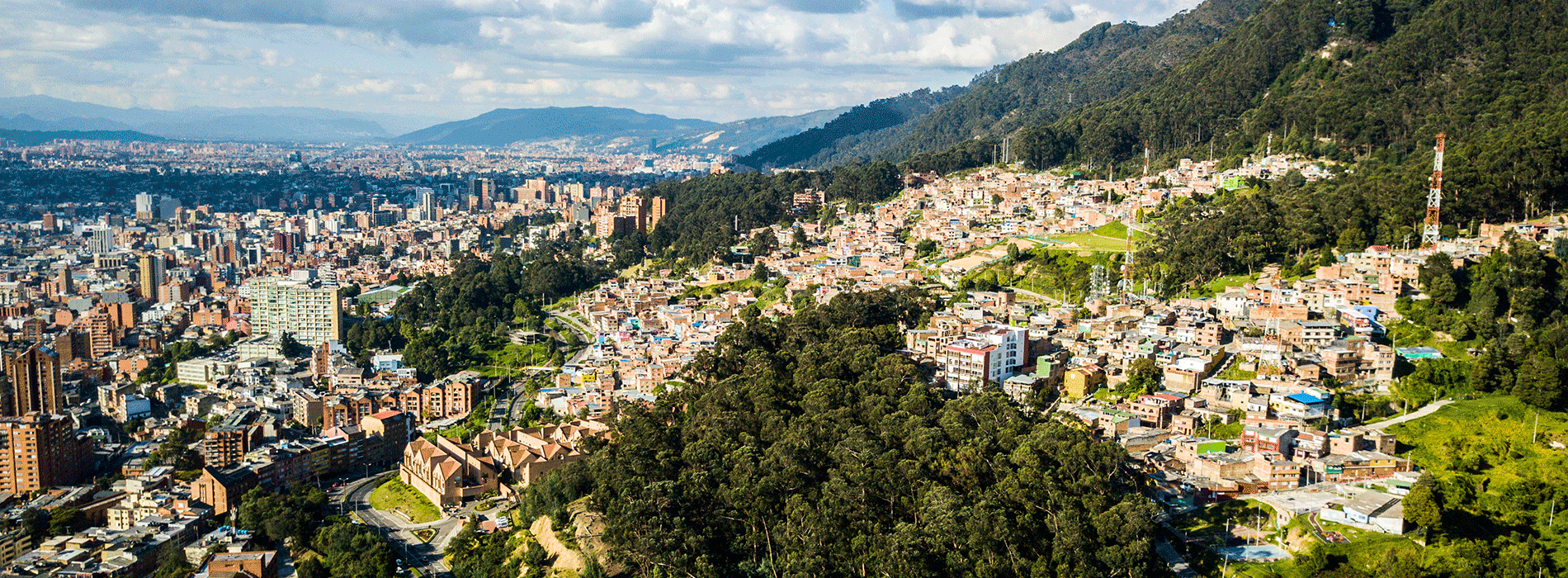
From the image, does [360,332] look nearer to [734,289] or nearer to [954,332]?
[734,289]

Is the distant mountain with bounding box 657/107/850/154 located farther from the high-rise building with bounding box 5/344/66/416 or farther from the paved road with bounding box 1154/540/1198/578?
the paved road with bounding box 1154/540/1198/578

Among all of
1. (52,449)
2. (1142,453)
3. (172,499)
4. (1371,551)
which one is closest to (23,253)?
(52,449)

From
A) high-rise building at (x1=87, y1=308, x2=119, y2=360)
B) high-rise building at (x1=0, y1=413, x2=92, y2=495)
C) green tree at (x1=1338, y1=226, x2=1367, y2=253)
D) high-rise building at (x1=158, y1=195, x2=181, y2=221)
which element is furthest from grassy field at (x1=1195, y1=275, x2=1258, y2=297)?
high-rise building at (x1=158, y1=195, x2=181, y2=221)

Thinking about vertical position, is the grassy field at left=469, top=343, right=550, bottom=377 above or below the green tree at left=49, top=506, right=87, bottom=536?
above

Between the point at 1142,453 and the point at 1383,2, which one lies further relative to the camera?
the point at 1383,2

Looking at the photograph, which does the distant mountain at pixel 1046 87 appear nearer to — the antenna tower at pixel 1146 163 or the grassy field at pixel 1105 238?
the antenna tower at pixel 1146 163

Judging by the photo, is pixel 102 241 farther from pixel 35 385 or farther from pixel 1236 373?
pixel 1236 373

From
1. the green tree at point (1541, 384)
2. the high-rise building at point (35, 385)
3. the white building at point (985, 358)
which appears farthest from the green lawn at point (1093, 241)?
the high-rise building at point (35, 385)
